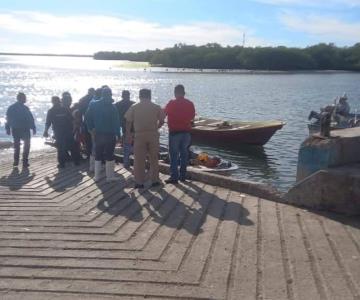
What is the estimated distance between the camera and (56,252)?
5.07 m

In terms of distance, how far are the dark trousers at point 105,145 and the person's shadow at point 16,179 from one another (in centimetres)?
133

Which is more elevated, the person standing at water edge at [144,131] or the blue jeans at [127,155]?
the person standing at water edge at [144,131]

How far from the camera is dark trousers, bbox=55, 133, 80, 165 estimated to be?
10656mm

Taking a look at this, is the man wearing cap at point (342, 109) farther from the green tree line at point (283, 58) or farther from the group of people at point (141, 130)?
the green tree line at point (283, 58)

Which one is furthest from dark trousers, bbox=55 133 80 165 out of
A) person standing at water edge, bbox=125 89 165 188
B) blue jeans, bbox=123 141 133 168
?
person standing at water edge, bbox=125 89 165 188

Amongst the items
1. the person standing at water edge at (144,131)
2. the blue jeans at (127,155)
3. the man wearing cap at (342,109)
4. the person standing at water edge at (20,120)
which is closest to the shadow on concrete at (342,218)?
the person standing at water edge at (144,131)

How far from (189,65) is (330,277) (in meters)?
145

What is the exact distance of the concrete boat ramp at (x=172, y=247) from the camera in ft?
13.9

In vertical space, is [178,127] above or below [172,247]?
above

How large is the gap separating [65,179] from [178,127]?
7.48ft

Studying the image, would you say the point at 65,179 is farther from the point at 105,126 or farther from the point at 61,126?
the point at 61,126

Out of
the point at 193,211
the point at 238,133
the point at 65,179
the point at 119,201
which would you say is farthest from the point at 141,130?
the point at 238,133

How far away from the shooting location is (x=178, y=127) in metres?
8.37

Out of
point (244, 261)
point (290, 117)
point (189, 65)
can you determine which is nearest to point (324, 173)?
point (244, 261)
